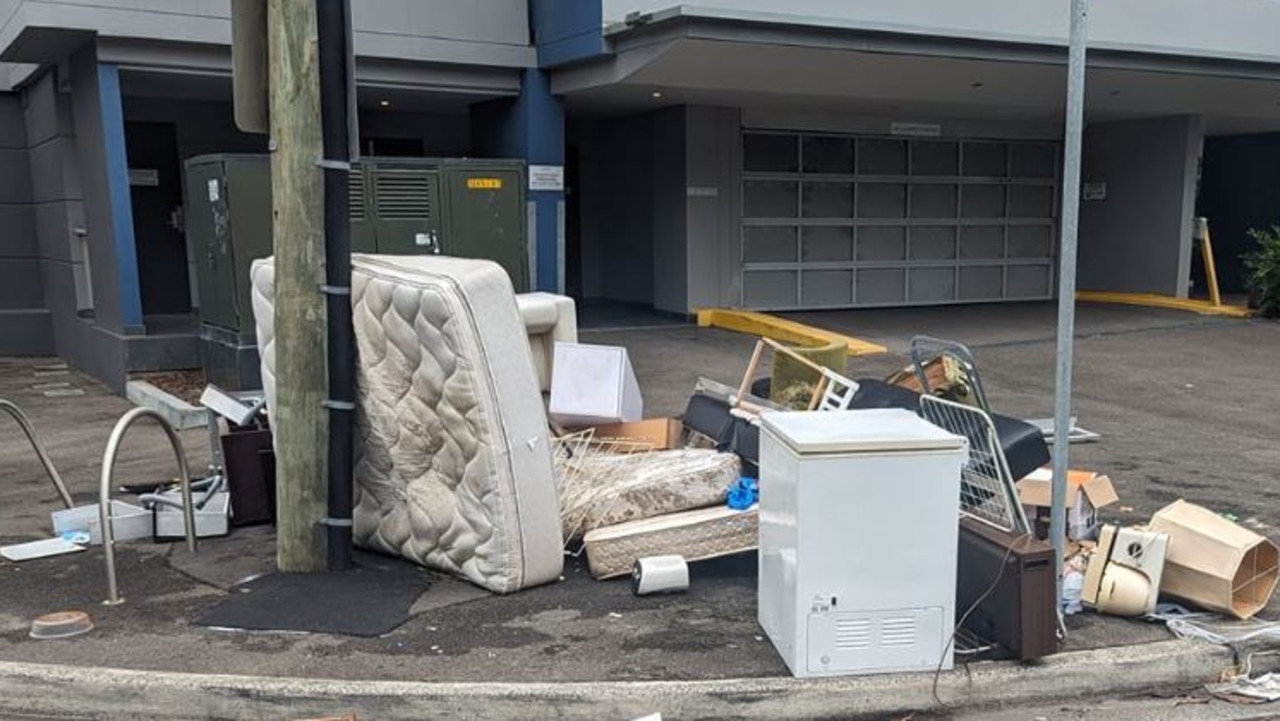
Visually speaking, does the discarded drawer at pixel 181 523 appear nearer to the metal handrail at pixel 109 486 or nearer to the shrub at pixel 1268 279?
the metal handrail at pixel 109 486

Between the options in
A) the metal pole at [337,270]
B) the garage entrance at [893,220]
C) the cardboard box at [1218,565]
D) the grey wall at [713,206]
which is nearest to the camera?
the cardboard box at [1218,565]

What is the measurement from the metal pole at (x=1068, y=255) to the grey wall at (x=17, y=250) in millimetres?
13471

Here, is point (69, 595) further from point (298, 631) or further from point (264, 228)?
point (264, 228)

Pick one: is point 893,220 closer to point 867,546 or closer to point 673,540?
point 673,540

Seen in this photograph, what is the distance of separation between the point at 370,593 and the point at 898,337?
9.55 metres

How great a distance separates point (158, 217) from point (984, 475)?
12583 mm

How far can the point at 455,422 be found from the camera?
4.63 m

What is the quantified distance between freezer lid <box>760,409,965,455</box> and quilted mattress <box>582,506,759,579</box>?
842 millimetres

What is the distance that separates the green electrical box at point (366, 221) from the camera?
30.1 ft

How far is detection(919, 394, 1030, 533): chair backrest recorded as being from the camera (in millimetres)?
4309

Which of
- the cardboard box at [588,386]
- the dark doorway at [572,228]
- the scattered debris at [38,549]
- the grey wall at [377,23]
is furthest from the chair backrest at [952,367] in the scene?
the dark doorway at [572,228]

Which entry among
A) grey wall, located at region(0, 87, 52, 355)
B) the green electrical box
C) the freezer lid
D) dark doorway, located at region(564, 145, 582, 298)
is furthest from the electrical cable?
grey wall, located at region(0, 87, 52, 355)

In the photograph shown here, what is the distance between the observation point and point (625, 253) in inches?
624

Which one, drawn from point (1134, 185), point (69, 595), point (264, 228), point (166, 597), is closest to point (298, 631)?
point (166, 597)
